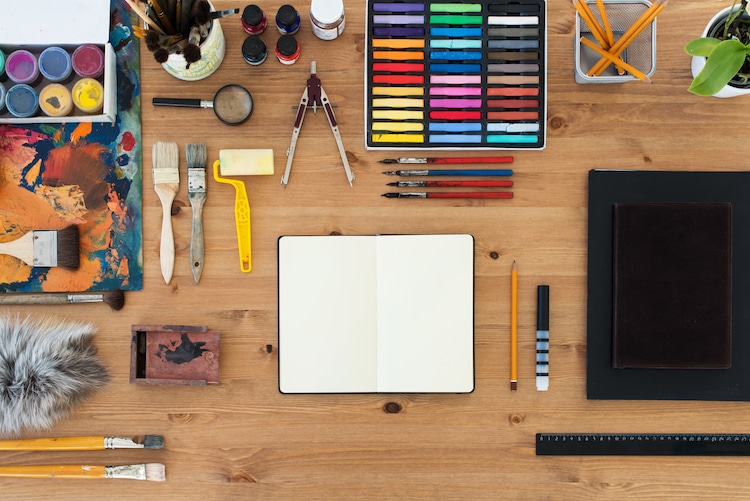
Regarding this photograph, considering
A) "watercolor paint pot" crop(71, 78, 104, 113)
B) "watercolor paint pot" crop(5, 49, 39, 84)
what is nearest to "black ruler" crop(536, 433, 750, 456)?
"watercolor paint pot" crop(71, 78, 104, 113)

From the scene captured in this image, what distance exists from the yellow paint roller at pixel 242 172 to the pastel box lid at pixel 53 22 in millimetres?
290

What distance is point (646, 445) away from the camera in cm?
95

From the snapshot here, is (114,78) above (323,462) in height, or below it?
above

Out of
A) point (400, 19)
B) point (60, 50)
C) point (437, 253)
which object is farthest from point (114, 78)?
point (437, 253)

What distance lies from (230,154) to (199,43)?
0.18 m

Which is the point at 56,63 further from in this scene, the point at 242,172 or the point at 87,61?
the point at 242,172

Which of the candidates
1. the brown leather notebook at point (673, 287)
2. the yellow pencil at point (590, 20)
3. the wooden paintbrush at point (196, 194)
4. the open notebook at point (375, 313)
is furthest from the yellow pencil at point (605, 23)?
the wooden paintbrush at point (196, 194)

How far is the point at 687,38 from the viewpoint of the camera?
3.16 ft

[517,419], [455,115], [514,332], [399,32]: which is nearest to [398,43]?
[399,32]

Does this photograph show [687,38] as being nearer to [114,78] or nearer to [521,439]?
[521,439]

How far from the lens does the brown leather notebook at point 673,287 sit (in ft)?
3.06

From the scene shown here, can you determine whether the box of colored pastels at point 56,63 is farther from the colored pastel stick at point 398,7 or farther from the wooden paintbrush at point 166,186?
the colored pastel stick at point 398,7

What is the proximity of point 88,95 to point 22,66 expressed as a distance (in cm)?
12

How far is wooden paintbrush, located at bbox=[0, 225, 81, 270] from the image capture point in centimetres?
92
